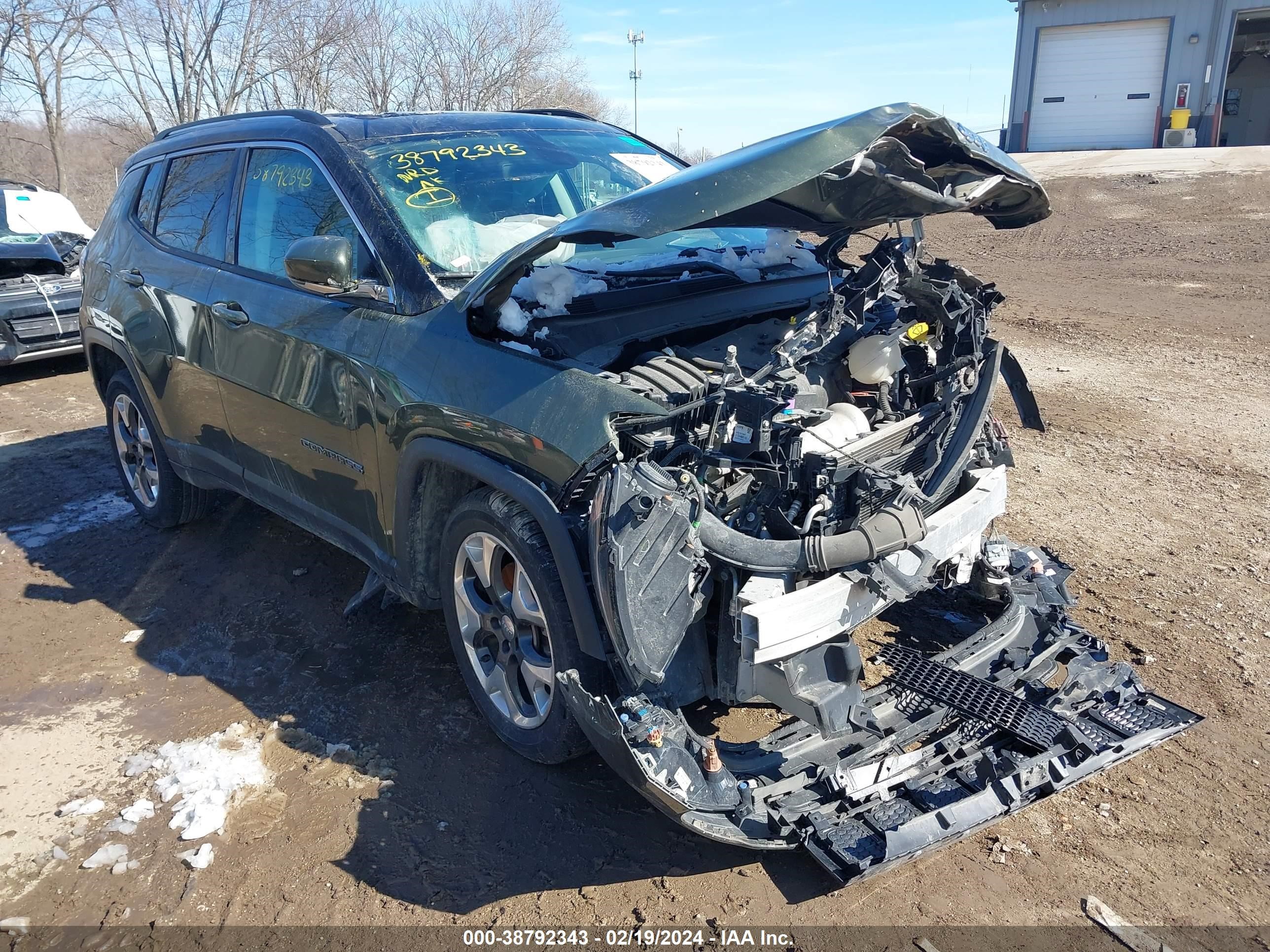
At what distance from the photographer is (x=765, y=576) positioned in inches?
102

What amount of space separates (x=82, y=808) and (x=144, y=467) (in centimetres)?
276

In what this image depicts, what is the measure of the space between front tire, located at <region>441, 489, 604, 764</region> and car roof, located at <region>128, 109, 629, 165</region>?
1.74 metres

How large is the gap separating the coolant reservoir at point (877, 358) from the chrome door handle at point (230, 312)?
250 centimetres

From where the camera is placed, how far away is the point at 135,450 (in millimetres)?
5473

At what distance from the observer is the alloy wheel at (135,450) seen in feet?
17.4

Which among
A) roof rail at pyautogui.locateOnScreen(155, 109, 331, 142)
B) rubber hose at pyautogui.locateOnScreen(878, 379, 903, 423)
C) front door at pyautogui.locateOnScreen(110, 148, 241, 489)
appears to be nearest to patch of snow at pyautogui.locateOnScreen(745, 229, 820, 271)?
rubber hose at pyautogui.locateOnScreen(878, 379, 903, 423)

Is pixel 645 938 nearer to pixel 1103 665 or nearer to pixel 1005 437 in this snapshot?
pixel 1103 665

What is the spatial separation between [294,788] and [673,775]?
145 cm

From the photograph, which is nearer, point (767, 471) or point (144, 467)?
point (767, 471)

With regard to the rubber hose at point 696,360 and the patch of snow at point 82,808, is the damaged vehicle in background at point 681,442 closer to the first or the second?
the rubber hose at point 696,360

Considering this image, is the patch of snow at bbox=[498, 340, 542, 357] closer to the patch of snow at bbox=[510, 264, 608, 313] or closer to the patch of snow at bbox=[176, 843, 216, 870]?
the patch of snow at bbox=[510, 264, 608, 313]

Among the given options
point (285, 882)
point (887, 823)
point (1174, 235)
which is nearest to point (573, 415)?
point (887, 823)

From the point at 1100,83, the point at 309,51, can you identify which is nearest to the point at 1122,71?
the point at 1100,83

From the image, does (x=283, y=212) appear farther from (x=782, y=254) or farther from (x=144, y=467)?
(x=144, y=467)
